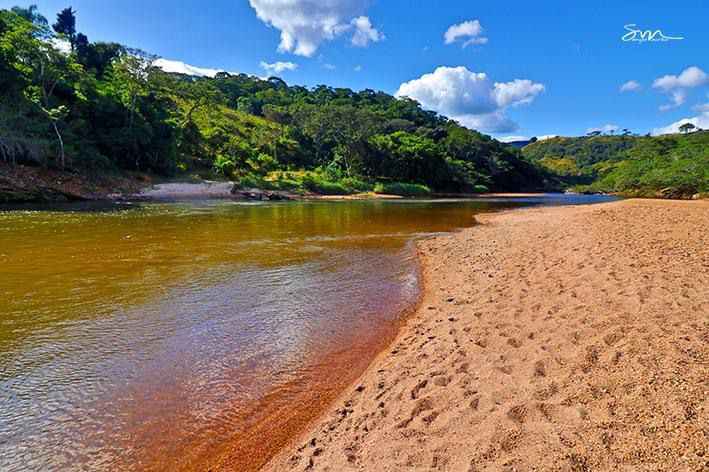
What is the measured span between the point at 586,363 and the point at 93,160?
4447 centimetres

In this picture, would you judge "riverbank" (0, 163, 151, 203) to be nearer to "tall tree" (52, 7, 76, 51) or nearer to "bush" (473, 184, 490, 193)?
"tall tree" (52, 7, 76, 51)

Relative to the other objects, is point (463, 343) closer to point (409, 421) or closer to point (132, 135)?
point (409, 421)

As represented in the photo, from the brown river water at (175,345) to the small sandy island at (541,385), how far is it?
2.52ft

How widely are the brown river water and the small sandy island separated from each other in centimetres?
77

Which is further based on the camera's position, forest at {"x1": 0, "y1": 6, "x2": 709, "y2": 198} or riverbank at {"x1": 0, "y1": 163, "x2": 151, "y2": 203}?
forest at {"x1": 0, "y1": 6, "x2": 709, "y2": 198}

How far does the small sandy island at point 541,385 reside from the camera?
3004 mm

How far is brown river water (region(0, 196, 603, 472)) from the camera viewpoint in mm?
3857

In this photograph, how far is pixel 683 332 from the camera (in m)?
4.74

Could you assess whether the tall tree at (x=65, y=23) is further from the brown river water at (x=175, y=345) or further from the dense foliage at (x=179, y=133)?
the brown river water at (x=175, y=345)

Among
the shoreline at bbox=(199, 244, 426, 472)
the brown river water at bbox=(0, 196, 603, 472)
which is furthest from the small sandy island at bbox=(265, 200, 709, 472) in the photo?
the brown river water at bbox=(0, 196, 603, 472)

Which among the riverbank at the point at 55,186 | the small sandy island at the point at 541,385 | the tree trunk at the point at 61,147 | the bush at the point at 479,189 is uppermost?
the tree trunk at the point at 61,147

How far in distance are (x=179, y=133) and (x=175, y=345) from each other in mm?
56024

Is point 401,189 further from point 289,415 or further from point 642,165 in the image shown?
point 289,415

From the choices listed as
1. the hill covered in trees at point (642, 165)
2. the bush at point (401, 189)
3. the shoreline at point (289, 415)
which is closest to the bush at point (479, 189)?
the bush at point (401, 189)
